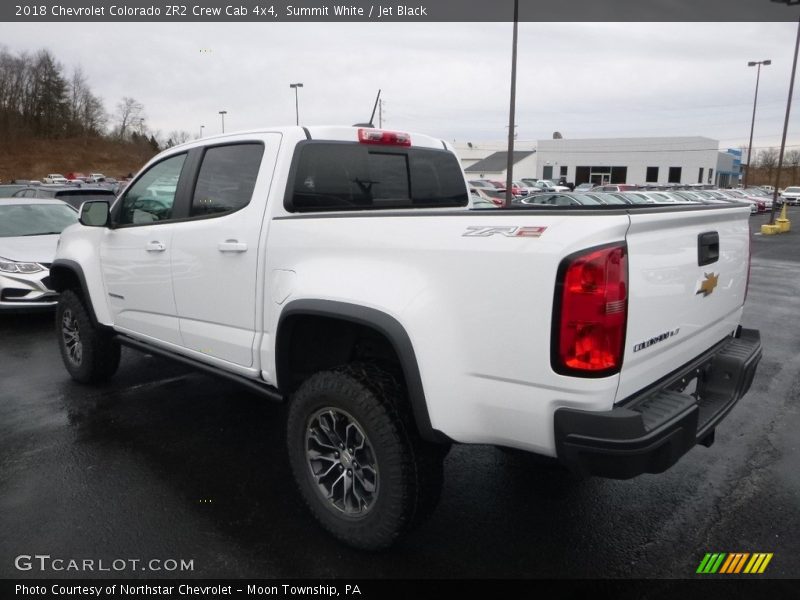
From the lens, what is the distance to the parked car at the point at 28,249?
277 inches

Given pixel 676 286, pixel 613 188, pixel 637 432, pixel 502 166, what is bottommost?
pixel 613 188

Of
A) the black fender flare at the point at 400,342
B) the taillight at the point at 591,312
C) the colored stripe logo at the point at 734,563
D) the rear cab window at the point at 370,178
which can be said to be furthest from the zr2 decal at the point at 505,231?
the colored stripe logo at the point at 734,563

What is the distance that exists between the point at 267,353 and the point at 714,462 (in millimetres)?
2904

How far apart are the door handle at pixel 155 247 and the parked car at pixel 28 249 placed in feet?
9.84

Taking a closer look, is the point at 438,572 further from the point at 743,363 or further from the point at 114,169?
the point at 114,169

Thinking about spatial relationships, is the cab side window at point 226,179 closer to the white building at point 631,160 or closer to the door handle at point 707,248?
the door handle at point 707,248

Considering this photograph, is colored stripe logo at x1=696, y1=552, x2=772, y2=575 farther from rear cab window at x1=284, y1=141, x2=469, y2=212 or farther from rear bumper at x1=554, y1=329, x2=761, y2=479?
rear cab window at x1=284, y1=141, x2=469, y2=212

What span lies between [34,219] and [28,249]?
1236mm

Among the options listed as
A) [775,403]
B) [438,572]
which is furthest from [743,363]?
[775,403]

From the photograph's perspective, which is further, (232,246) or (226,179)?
(226,179)

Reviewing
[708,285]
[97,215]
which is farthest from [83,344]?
[708,285]

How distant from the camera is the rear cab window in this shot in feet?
10.9

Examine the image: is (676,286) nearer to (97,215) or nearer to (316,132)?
(316,132)

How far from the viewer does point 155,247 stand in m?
3.91
